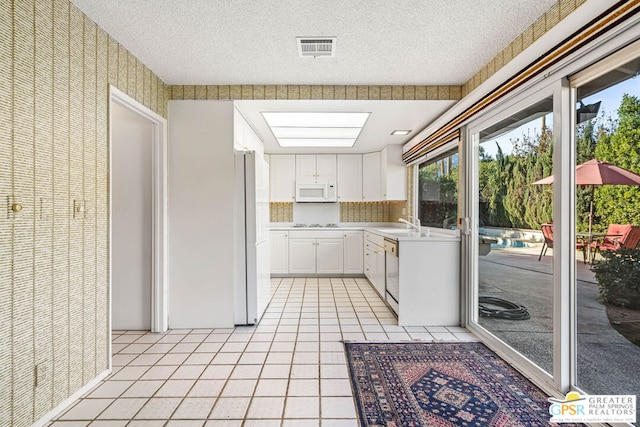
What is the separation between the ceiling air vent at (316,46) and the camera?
225cm

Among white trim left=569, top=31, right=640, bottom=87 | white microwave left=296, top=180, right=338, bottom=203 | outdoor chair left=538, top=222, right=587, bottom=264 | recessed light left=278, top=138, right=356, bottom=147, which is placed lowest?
outdoor chair left=538, top=222, right=587, bottom=264

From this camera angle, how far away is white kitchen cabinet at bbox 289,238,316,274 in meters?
5.54

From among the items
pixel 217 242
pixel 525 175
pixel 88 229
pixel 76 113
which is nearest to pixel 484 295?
pixel 525 175

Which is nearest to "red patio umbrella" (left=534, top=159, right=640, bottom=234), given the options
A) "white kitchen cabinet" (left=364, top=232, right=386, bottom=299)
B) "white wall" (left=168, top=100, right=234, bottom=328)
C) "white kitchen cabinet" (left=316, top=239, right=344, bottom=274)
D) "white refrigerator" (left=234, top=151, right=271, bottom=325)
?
"white kitchen cabinet" (left=364, top=232, right=386, bottom=299)

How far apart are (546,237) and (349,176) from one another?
12.8 ft

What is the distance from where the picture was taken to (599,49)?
5.41 ft

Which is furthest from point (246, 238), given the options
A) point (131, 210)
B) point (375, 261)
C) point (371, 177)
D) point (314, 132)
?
point (371, 177)

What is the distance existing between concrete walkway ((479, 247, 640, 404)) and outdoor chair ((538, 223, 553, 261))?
53 mm

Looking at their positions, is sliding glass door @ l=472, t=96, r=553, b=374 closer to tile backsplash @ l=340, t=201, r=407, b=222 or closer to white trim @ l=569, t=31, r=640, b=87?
white trim @ l=569, t=31, r=640, b=87

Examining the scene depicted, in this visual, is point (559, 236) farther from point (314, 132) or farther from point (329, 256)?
point (329, 256)

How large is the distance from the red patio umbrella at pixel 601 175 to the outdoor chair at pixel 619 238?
0.13 meters

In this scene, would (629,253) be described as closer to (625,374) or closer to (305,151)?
(625,374)

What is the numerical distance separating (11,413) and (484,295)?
3335 millimetres

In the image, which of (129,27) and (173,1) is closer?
(173,1)
